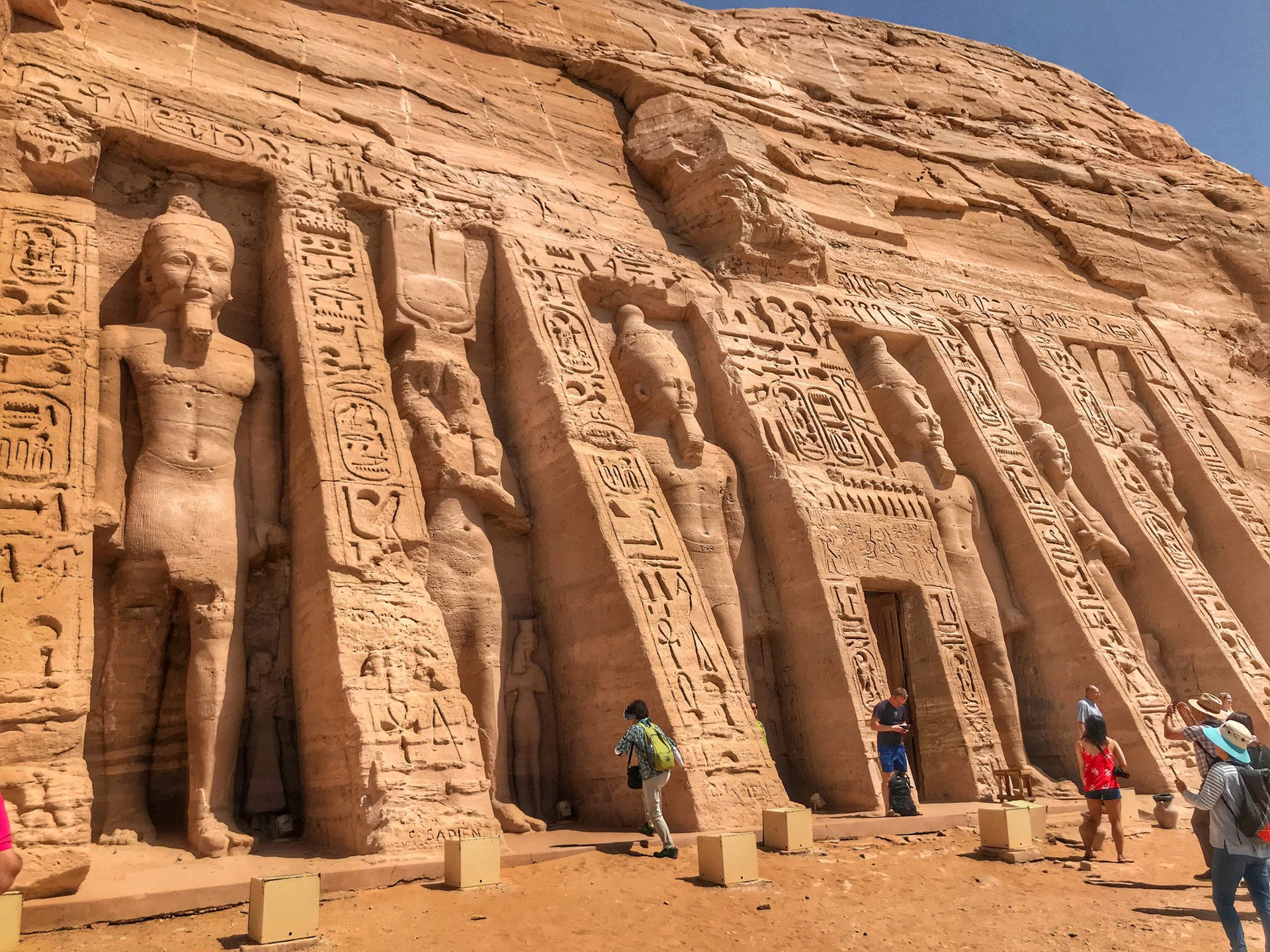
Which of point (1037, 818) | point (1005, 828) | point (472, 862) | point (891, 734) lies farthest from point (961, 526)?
point (472, 862)

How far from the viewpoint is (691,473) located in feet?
29.5

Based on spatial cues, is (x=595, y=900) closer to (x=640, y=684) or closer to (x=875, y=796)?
(x=640, y=684)

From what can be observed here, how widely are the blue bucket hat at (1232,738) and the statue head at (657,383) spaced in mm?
5218

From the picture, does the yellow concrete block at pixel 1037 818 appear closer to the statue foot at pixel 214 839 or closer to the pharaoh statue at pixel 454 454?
the pharaoh statue at pixel 454 454

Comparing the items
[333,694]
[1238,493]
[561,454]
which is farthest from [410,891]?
[1238,493]

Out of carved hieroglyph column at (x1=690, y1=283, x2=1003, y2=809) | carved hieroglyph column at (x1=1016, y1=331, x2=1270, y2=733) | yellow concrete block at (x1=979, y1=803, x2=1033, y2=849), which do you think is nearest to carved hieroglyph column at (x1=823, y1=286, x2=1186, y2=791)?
carved hieroglyph column at (x1=1016, y1=331, x2=1270, y2=733)

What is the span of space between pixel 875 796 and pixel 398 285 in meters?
5.80

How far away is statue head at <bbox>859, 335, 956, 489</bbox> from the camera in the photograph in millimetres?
10797

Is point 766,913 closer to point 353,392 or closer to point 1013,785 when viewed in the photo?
point 1013,785

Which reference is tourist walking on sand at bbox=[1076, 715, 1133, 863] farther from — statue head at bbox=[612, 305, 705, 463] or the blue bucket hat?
statue head at bbox=[612, 305, 705, 463]

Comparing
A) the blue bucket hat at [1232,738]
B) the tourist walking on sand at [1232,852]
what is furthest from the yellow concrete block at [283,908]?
the blue bucket hat at [1232,738]

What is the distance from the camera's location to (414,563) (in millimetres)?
7059

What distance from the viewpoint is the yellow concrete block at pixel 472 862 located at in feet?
16.9

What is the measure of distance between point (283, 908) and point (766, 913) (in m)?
2.38
